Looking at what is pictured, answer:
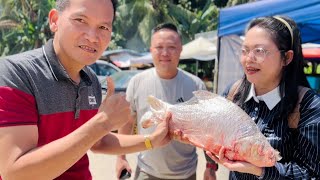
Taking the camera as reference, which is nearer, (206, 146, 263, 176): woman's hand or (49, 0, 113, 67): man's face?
(49, 0, 113, 67): man's face

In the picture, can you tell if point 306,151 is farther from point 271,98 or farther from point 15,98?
point 15,98

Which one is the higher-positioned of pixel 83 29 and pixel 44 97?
pixel 83 29

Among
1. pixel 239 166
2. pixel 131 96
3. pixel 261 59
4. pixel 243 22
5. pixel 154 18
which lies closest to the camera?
pixel 239 166

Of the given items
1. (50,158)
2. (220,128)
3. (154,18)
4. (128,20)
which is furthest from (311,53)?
(128,20)

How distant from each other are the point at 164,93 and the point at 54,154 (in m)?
1.82

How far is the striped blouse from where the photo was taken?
1810mm

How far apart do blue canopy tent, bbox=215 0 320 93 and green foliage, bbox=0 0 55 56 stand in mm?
16192

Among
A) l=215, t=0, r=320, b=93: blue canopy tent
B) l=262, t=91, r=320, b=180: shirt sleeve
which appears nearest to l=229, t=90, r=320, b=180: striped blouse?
l=262, t=91, r=320, b=180: shirt sleeve

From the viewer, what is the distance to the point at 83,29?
161cm

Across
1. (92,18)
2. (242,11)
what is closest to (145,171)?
(92,18)

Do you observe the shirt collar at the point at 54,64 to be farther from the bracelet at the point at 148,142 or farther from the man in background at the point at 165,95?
the man in background at the point at 165,95

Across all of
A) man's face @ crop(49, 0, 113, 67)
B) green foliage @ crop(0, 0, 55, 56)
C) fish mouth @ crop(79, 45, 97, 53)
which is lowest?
green foliage @ crop(0, 0, 55, 56)

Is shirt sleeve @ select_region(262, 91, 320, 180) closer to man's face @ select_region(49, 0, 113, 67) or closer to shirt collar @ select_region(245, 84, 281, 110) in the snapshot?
shirt collar @ select_region(245, 84, 281, 110)

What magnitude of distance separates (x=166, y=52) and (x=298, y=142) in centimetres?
153
